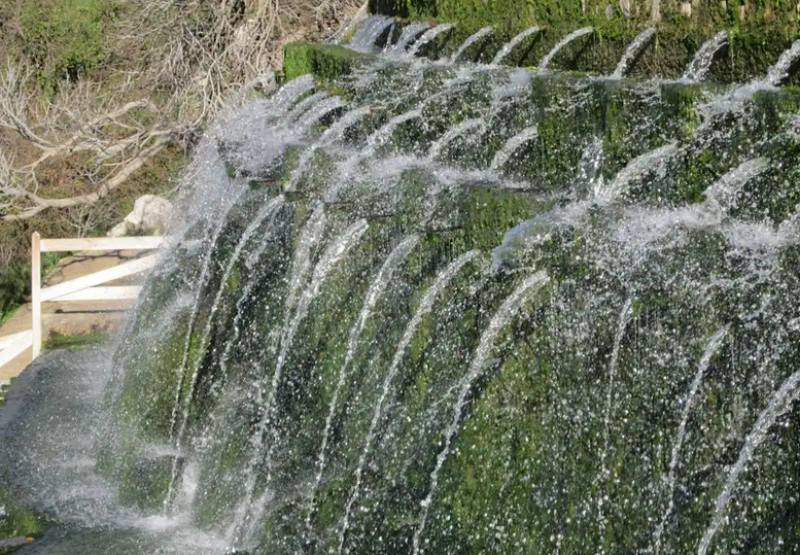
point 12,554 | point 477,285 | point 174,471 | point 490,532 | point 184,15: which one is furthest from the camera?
point 184,15

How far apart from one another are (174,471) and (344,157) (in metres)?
1.55

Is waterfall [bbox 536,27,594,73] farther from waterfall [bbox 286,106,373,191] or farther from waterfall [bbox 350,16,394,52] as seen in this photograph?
waterfall [bbox 350,16,394,52]

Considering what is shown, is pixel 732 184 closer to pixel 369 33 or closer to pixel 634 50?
pixel 634 50

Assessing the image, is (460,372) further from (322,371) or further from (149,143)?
(149,143)

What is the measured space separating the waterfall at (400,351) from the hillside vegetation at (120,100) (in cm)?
982

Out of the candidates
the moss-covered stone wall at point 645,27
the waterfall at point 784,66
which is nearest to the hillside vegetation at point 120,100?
the moss-covered stone wall at point 645,27

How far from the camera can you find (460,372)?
4316 mm

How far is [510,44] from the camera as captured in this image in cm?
Result: 632

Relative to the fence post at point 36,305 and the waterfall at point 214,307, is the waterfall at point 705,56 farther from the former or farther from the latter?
the fence post at point 36,305

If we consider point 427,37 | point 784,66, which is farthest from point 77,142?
point 784,66

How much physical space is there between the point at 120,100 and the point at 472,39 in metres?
10.2

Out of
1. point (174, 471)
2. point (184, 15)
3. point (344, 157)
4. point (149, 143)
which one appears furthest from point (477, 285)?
point (149, 143)

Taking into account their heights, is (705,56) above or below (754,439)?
above

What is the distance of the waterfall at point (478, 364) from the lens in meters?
3.98
